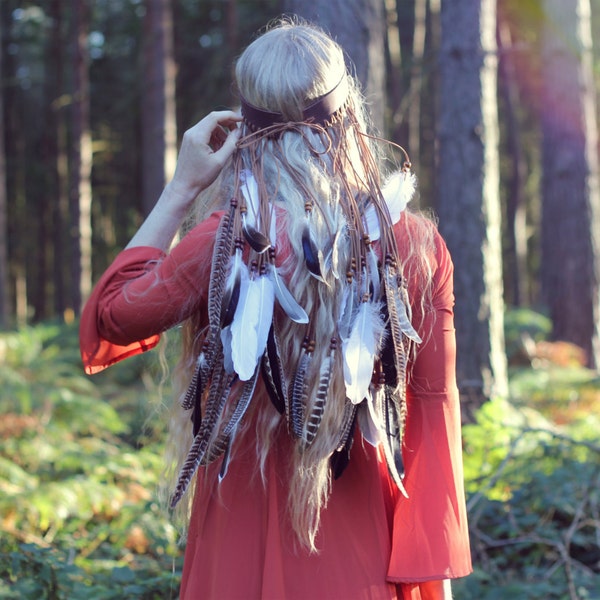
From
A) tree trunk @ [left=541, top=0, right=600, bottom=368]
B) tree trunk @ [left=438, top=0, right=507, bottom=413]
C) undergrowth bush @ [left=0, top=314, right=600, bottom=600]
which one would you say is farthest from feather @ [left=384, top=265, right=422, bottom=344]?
tree trunk @ [left=541, top=0, right=600, bottom=368]

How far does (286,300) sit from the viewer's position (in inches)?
72.8

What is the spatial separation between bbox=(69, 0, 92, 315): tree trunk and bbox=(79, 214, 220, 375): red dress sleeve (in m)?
14.9

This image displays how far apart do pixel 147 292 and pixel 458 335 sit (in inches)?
166

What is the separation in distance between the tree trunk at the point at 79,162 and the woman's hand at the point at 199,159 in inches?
584

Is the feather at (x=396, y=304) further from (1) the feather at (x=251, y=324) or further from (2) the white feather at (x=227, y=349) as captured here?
(2) the white feather at (x=227, y=349)

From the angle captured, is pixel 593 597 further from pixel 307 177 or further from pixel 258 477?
pixel 307 177

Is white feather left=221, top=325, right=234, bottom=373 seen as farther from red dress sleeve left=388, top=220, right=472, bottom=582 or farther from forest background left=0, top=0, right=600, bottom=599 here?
forest background left=0, top=0, right=600, bottom=599

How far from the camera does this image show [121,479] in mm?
5906

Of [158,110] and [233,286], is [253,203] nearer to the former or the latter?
[233,286]

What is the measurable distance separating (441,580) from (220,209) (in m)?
1.06

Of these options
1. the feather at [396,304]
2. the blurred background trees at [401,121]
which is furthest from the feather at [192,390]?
the blurred background trees at [401,121]

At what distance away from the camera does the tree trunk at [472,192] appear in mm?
5789

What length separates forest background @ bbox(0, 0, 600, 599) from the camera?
14.4 ft

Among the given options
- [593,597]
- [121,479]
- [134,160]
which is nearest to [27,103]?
[134,160]
